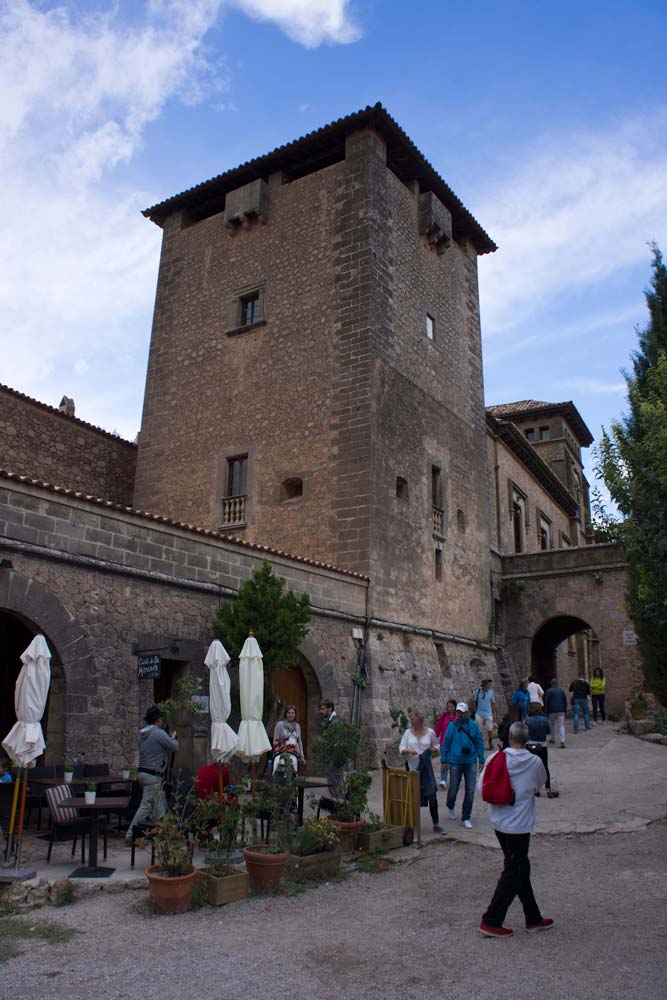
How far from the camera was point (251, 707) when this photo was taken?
356 inches

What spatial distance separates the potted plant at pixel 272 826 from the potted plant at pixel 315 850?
111mm

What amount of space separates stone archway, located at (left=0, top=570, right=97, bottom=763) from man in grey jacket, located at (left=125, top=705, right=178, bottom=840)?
198 cm

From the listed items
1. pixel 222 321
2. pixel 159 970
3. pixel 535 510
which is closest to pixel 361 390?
pixel 222 321

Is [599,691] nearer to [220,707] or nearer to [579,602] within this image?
[579,602]

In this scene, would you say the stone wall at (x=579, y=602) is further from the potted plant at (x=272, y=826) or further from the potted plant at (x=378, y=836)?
the potted plant at (x=272, y=826)

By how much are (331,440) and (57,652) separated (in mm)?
8688

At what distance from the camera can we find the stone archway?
929cm

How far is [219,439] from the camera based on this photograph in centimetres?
1853

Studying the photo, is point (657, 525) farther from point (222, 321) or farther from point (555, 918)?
point (222, 321)

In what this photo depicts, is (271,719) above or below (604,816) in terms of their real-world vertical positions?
above

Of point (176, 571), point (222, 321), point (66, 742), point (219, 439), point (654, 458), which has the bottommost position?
point (66, 742)

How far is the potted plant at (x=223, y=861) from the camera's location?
6266 millimetres

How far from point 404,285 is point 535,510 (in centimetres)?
1394

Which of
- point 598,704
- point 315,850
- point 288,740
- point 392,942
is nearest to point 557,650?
point 598,704
